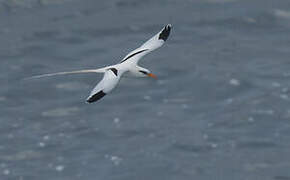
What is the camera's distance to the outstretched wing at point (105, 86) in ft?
→ 57.5

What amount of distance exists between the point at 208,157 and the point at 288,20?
455 inches

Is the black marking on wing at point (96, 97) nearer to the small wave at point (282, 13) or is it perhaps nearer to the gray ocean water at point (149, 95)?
the gray ocean water at point (149, 95)

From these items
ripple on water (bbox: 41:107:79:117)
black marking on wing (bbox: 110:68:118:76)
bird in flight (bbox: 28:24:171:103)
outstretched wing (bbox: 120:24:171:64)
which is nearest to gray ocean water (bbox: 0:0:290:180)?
ripple on water (bbox: 41:107:79:117)

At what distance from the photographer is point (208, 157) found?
40094 mm

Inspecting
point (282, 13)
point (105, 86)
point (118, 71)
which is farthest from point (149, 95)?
point (105, 86)

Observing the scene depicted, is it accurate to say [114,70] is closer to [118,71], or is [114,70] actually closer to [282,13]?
[118,71]

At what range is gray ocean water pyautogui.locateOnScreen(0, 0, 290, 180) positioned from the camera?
40.1m

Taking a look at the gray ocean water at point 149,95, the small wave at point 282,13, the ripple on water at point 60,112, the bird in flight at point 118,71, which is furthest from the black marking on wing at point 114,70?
the small wave at point 282,13

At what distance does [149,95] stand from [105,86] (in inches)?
976

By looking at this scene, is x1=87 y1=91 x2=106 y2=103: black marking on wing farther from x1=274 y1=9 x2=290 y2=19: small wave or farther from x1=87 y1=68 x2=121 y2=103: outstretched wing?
x1=274 y1=9 x2=290 y2=19: small wave

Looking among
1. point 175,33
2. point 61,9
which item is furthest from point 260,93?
point 61,9

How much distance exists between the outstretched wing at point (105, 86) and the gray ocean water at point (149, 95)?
2127 centimetres

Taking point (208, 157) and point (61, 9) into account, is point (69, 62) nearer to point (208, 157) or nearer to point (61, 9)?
point (61, 9)

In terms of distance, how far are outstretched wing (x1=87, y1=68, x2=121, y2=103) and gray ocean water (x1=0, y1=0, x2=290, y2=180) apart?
69.8 feet
